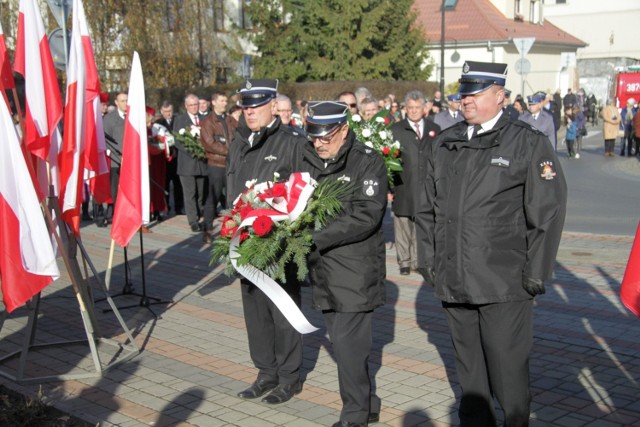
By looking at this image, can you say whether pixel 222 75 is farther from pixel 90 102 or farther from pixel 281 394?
pixel 281 394

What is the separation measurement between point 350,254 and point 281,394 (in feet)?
4.34

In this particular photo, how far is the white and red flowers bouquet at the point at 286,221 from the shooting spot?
5.23 metres

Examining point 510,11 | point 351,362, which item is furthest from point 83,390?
point 510,11

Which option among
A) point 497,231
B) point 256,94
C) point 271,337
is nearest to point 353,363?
point 271,337

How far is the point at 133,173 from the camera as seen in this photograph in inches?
286

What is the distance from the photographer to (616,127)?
2689 centimetres

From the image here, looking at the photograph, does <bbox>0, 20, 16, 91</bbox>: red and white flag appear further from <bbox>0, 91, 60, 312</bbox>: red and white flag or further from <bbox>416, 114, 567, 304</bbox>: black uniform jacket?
<bbox>416, 114, 567, 304</bbox>: black uniform jacket

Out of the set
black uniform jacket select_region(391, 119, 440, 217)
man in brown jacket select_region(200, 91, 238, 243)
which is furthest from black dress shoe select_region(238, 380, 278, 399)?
man in brown jacket select_region(200, 91, 238, 243)

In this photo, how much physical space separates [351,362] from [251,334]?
1105 mm

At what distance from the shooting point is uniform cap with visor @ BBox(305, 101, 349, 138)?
535 cm

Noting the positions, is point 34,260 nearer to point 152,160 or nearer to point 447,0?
point 152,160

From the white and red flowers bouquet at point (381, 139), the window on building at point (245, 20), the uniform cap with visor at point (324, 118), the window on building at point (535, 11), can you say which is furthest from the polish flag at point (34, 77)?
the window on building at point (535, 11)

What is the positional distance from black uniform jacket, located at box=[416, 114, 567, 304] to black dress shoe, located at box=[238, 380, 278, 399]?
1890 mm

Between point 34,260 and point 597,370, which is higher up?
point 34,260
